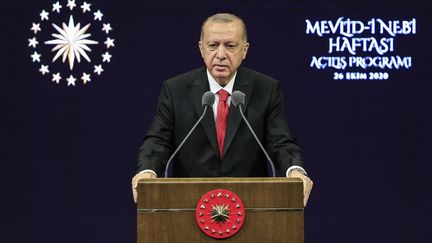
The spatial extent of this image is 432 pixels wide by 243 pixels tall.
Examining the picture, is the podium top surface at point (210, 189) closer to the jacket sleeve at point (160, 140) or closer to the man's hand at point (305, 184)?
the man's hand at point (305, 184)

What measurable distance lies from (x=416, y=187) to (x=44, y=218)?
1.94 meters

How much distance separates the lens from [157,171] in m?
2.47

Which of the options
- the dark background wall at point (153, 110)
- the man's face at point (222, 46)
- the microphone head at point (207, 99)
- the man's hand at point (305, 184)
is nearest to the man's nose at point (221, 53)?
the man's face at point (222, 46)

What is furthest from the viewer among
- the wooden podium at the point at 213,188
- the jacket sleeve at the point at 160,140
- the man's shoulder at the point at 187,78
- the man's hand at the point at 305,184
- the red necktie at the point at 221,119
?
the man's shoulder at the point at 187,78

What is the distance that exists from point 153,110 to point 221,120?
4.37 ft

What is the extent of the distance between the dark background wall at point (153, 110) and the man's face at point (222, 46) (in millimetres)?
1289

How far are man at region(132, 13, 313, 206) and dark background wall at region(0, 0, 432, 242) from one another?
3.78ft

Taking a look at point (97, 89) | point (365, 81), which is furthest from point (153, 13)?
point (365, 81)

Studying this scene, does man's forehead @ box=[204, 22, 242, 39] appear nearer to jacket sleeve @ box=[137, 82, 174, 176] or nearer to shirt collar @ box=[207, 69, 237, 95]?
shirt collar @ box=[207, 69, 237, 95]

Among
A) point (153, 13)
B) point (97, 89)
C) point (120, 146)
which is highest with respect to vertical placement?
point (153, 13)

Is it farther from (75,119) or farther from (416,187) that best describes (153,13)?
(416,187)

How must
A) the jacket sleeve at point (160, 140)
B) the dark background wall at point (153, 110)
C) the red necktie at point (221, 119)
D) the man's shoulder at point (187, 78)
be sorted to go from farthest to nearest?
the dark background wall at point (153, 110), the man's shoulder at point (187, 78), the red necktie at point (221, 119), the jacket sleeve at point (160, 140)

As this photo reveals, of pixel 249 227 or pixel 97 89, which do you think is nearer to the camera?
pixel 249 227

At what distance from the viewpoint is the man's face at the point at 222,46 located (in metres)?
2.53
